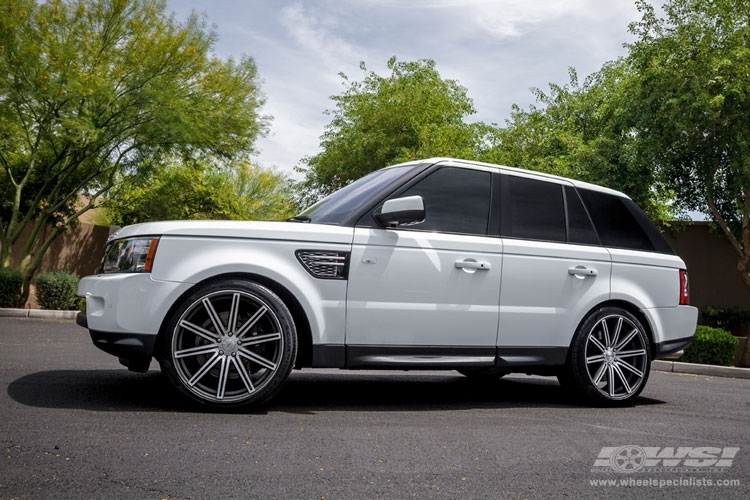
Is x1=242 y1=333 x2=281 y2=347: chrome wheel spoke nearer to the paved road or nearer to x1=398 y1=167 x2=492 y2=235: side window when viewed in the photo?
the paved road

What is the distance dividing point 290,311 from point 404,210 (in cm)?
111

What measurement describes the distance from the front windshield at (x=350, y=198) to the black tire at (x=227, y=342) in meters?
0.96

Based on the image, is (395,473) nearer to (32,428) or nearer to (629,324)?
(32,428)

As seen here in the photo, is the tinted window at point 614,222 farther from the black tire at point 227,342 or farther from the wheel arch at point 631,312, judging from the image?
the black tire at point 227,342

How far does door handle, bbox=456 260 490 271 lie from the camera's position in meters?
5.95

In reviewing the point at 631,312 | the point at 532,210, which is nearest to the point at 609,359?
the point at 631,312

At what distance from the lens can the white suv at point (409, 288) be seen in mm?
5223

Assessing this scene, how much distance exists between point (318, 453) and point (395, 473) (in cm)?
54

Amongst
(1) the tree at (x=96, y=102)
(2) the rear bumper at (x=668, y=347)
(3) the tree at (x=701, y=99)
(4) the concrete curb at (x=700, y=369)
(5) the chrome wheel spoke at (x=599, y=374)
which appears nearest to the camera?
(5) the chrome wheel spoke at (x=599, y=374)

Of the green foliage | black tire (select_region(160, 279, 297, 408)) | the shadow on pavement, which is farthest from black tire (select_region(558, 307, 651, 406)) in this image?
the green foliage

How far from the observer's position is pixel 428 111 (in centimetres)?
3938

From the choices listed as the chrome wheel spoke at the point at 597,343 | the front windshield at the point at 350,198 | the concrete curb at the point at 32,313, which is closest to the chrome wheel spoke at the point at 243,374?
the front windshield at the point at 350,198

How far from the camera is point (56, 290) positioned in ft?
57.5

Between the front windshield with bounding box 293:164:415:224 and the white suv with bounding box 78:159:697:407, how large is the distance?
0.02 metres
